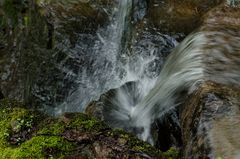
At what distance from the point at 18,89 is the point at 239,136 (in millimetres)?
6775

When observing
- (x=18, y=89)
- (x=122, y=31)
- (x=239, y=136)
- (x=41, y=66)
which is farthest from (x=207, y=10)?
(x=239, y=136)

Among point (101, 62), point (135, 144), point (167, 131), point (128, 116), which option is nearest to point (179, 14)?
point (101, 62)

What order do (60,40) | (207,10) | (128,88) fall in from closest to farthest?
(128,88), (207,10), (60,40)

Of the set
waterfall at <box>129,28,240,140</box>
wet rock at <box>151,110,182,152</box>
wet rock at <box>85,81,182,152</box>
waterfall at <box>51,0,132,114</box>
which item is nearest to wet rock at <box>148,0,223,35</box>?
waterfall at <box>51,0,132,114</box>

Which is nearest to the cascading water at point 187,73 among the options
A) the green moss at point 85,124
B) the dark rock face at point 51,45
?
the green moss at point 85,124

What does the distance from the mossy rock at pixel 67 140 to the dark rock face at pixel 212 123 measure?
388 mm

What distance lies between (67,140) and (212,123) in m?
1.27

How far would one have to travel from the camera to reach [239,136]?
12.4ft

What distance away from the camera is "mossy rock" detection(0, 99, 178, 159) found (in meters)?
3.64

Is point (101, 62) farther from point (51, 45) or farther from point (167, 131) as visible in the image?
point (167, 131)

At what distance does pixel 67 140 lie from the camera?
378cm

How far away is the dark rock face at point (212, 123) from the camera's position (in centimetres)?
368

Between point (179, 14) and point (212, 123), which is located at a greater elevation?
point (212, 123)

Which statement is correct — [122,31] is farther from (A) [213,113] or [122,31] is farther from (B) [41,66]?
(A) [213,113]
